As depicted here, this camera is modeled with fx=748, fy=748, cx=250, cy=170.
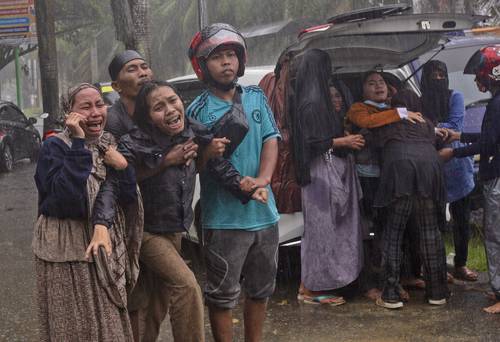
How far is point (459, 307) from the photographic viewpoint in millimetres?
5391

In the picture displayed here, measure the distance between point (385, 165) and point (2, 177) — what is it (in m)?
11.1

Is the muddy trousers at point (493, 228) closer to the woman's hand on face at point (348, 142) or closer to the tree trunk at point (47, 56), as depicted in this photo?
the woman's hand on face at point (348, 142)

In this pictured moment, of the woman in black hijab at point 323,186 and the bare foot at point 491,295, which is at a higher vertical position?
the woman in black hijab at point 323,186

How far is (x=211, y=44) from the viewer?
3.94 metres

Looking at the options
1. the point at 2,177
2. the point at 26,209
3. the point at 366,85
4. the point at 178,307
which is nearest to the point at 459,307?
the point at 366,85

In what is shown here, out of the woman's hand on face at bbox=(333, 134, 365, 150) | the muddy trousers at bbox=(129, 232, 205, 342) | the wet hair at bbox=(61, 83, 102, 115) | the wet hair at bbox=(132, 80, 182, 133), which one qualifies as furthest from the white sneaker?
the wet hair at bbox=(61, 83, 102, 115)

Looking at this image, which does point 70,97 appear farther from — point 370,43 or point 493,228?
point 493,228

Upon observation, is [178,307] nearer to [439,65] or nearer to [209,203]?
[209,203]

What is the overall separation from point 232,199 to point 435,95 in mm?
2520

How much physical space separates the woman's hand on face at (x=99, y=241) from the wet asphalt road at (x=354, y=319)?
5.95 ft

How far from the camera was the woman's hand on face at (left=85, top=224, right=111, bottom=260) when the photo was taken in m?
3.29

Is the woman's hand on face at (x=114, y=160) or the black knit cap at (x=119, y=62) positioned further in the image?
the black knit cap at (x=119, y=62)

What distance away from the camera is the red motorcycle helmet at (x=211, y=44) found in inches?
155

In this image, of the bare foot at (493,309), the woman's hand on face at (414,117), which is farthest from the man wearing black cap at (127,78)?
the bare foot at (493,309)
